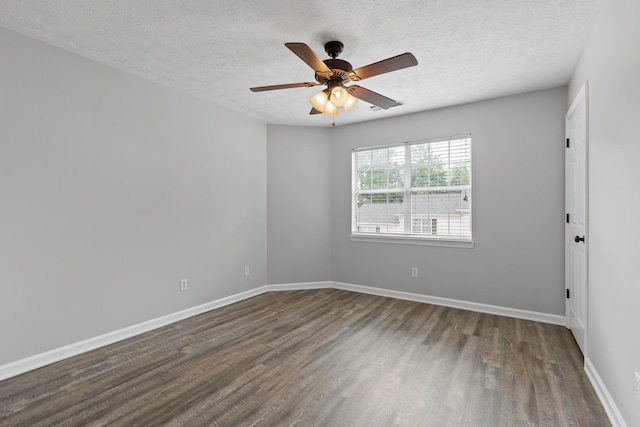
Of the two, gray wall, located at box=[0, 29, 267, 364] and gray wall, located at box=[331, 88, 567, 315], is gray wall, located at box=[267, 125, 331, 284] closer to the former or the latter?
gray wall, located at box=[0, 29, 267, 364]

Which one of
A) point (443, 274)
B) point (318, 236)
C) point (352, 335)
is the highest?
point (318, 236)

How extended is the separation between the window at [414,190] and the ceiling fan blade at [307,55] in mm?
2415

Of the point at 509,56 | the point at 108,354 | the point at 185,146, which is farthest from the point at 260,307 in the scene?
the point at 509,56

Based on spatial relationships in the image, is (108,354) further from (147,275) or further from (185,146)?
(185,146)

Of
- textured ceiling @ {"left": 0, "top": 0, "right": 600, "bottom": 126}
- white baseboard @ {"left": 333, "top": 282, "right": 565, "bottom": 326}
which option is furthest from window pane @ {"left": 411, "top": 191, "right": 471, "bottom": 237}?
textured ceiling @ {"left": 0, "top": 0, "right": 600, "bottom": 126}

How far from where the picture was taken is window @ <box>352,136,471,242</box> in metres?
4.00

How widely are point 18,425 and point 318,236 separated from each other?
3699 millimetres

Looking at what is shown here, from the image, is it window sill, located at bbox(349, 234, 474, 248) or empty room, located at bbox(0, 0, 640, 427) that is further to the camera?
window sill, located at bbox(349, 234, 474, 248)

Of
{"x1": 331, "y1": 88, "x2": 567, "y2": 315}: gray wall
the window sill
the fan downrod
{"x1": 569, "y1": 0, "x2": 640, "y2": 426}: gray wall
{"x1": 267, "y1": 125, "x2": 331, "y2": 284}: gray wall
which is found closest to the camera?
{"x1": 569, "y1": 0, "x2": 640, "y2": 426}: gray wall

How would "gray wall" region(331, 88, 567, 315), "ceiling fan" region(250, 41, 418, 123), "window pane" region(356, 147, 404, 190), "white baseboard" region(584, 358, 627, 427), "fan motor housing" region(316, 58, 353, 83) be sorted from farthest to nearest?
"window pane" region(356, 147, 404, 190) < "gray wall" region(331, 88, 567, 315) < "fan motor housing" region(316, 58, 353, 83) < "ceiling fan" region(250, 41, 418, 123) < "white baseboard" region(584, 358, 627, 427)

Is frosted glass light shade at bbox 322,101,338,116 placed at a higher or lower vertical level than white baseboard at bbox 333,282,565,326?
higher

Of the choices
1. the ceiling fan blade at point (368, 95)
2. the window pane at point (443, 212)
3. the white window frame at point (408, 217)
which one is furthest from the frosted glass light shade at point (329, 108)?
the window pane at point (443, 212)

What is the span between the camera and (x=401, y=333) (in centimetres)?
315

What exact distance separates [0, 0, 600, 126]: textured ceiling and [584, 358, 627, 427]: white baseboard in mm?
2479
